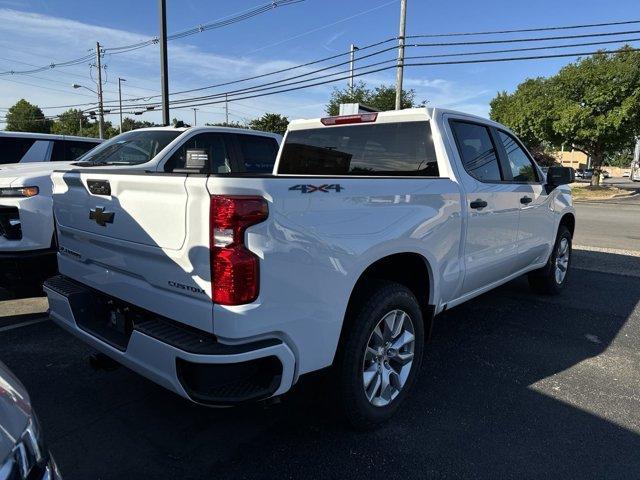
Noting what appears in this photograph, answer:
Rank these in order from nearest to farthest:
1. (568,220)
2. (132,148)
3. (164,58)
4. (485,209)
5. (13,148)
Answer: (485,209) → (568,220) → (132,148) → (13,148) → (164,58)

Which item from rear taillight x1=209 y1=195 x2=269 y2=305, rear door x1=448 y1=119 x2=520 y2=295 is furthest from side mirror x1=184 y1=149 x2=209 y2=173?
rear door x1=448 y1=119 x2=520 y2=295

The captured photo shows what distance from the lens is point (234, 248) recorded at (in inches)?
82.8

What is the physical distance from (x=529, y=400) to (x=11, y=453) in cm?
306

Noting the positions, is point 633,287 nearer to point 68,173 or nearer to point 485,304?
point 485,304

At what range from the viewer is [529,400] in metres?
3.32

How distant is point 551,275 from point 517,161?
5.41ft

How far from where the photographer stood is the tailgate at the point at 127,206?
227 cm

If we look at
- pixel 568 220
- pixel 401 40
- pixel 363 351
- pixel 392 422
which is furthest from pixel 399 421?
pixel 401 40

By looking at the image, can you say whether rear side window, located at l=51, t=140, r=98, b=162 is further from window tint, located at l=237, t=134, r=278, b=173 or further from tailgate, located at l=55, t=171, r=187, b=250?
tailgate, located at l=55, t=171, r=187, b=250

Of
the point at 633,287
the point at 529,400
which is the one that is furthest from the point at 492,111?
the point at 529,400

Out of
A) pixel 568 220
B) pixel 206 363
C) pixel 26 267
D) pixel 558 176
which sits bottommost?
pixel 26 267

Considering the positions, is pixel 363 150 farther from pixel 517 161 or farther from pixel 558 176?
pixel 558 176

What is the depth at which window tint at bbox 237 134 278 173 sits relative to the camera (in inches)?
262

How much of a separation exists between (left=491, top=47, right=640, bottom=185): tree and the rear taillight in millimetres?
29292
